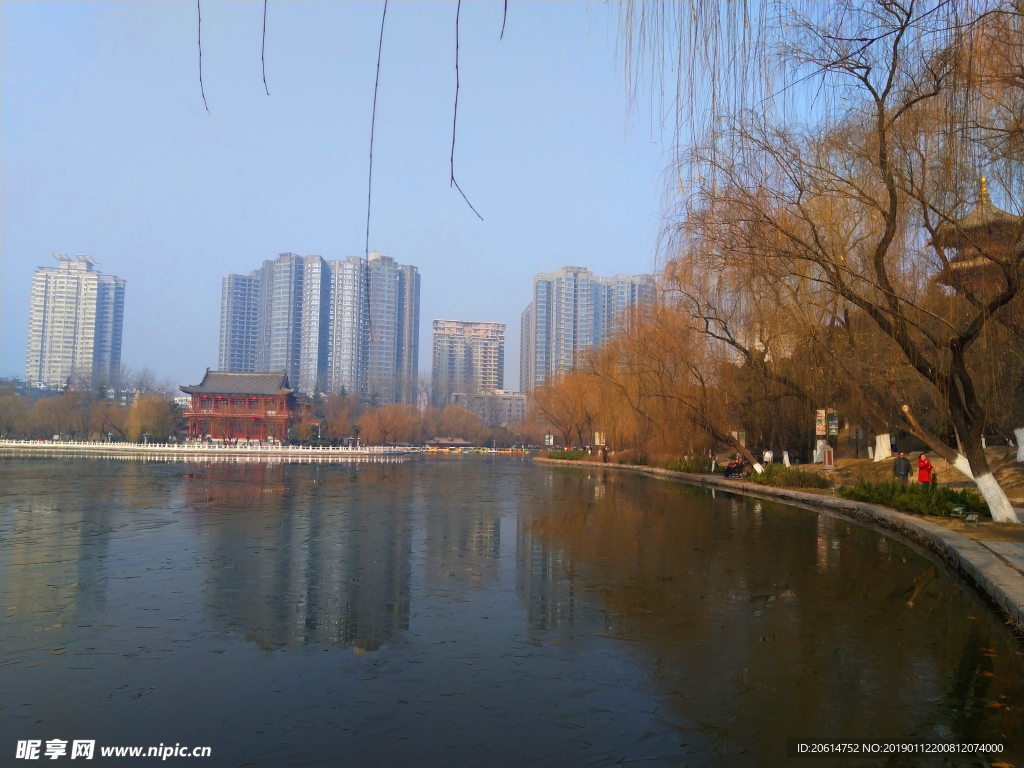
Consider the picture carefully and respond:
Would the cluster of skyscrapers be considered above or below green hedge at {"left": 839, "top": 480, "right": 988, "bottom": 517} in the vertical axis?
above

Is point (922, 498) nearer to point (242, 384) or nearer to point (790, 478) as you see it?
point (790, 478)

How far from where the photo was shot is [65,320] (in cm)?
12119

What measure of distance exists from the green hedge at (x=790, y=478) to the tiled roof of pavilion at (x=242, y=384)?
164 feet

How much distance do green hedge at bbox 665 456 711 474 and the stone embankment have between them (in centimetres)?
1105

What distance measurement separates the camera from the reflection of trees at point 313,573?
20.1 feet

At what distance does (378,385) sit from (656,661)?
320 ft

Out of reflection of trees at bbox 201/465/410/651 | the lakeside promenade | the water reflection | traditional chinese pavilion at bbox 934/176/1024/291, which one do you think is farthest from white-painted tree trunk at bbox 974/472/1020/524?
the lakeside promenade

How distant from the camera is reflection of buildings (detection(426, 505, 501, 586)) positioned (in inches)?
340

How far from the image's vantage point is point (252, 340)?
125m

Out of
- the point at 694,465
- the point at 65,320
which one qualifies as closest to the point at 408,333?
the point at 694,465

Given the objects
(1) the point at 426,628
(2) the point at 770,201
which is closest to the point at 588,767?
(1) the point at 426,628

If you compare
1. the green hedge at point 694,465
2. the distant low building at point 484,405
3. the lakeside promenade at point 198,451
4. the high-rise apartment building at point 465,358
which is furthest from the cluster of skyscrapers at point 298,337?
the green hedge at point 694,465

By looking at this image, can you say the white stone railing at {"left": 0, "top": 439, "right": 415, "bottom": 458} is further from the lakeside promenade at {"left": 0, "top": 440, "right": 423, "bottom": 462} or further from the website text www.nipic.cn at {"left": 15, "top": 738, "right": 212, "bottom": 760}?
the website text www.nipic.cn at {"left": 15, "top": 738, "right": 212, "bottom": 760}

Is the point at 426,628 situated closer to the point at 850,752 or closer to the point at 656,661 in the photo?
the point at 656,661
